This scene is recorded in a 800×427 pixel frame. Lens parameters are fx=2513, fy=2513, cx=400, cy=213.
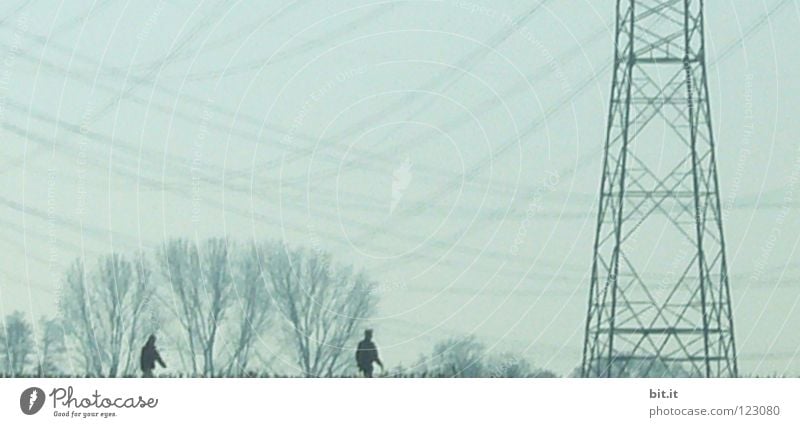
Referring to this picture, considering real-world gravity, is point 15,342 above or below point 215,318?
below

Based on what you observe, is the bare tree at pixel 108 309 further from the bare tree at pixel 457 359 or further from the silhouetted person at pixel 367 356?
the bare tree at pixel 457 359

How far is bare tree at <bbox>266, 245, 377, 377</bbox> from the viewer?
19078mm

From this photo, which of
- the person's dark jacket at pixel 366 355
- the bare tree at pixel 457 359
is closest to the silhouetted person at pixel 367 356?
the person's dark jacket at pixel 366 355

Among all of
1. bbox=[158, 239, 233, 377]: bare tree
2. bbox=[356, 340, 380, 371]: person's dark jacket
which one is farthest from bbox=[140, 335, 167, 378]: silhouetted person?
bbox=[356, 340, 380, 371]: person's dark jacket

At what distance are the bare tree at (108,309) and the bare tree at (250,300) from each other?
69 centimetres

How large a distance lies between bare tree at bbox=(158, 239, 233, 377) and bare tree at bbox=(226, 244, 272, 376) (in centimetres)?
10

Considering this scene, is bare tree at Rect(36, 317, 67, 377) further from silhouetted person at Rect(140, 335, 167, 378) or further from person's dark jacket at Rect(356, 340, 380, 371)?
person's dark jacket at Rect(356, 340, 380, 371)

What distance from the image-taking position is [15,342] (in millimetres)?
18922

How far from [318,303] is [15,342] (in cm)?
231

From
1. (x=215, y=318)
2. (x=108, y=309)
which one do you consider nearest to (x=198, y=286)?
(x=215, y=318)

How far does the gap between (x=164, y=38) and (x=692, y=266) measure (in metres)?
4.37

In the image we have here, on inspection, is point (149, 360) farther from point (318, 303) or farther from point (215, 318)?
point (318, 303)

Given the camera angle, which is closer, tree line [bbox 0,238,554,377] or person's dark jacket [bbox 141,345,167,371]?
person's dark jacket [bbox 141,345,167,371]
